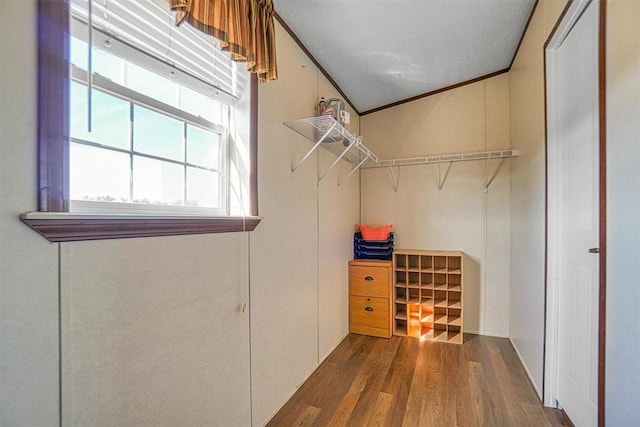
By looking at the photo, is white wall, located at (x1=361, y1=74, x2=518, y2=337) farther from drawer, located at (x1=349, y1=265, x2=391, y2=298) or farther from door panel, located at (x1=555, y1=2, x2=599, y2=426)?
door panel, located at (x1=555, y1=2, x2=599, y2=426)

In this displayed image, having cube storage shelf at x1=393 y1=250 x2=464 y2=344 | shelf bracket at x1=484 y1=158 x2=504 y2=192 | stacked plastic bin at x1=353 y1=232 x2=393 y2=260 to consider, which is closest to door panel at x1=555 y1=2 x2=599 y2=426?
cube storage shelf at x1=393 y1=250 x2=464 y2=344

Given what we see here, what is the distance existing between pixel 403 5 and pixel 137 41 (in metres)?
1.53

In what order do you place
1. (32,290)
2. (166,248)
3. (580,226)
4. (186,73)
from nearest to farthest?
(32,290), (166,248), (186,73), (580,226)

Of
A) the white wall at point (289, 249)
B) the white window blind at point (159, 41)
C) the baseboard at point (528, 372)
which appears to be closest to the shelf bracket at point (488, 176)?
the baseboard at point (528, 372)

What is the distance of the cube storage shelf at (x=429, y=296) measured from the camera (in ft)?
9.34

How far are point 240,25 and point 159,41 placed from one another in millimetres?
349

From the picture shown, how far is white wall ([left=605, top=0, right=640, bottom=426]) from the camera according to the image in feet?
3.11

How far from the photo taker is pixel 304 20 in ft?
6.00

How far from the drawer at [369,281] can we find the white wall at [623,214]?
5.93 ft

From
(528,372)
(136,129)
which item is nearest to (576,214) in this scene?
(528,372)

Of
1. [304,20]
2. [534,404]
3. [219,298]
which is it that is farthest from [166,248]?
[534,404]

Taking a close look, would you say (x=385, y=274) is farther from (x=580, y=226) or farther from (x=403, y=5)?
(x=403, y=5)

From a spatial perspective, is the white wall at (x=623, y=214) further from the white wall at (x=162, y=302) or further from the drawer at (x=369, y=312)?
the drawer at (x=369, y=312)

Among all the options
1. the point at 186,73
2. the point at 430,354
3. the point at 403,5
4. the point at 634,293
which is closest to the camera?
the point at 634,293
